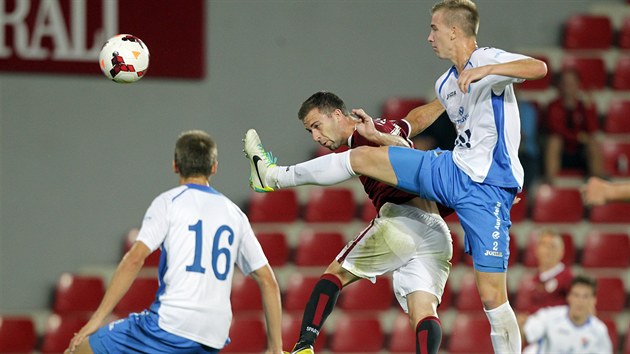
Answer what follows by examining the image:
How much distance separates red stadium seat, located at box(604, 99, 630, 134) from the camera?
11.0 meters

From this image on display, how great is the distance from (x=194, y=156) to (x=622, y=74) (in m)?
6.83

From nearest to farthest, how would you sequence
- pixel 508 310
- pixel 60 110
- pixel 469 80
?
1. pixel 469 80
2. pixel 508 310
3. pixel 60 110

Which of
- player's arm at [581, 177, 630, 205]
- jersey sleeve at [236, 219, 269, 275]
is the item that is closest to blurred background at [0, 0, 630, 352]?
jersey sleeve at [236, 219, 269, 275]

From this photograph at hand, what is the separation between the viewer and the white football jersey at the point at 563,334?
8.62m

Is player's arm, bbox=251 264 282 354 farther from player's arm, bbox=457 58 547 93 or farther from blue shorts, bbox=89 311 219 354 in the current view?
player's arm, bbox=457 58 547 93

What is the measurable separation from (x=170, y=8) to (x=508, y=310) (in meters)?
5.73

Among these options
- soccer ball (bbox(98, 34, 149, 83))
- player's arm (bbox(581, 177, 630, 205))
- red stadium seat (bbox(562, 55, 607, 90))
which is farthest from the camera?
red stadium seat (bbox(562, 55, 607, 90))

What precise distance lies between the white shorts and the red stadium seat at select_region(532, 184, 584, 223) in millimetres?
4530

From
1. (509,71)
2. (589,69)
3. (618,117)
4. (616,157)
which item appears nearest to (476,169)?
(509,71)

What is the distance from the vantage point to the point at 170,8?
1034cm

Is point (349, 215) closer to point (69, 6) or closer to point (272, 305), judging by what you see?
point (69, 6)

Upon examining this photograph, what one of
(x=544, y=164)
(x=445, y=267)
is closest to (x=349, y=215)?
(x=544, y=164)

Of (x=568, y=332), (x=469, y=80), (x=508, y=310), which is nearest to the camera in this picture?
(x=469, y=80)

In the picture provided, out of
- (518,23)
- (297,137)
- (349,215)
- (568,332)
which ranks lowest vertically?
(568,332)
